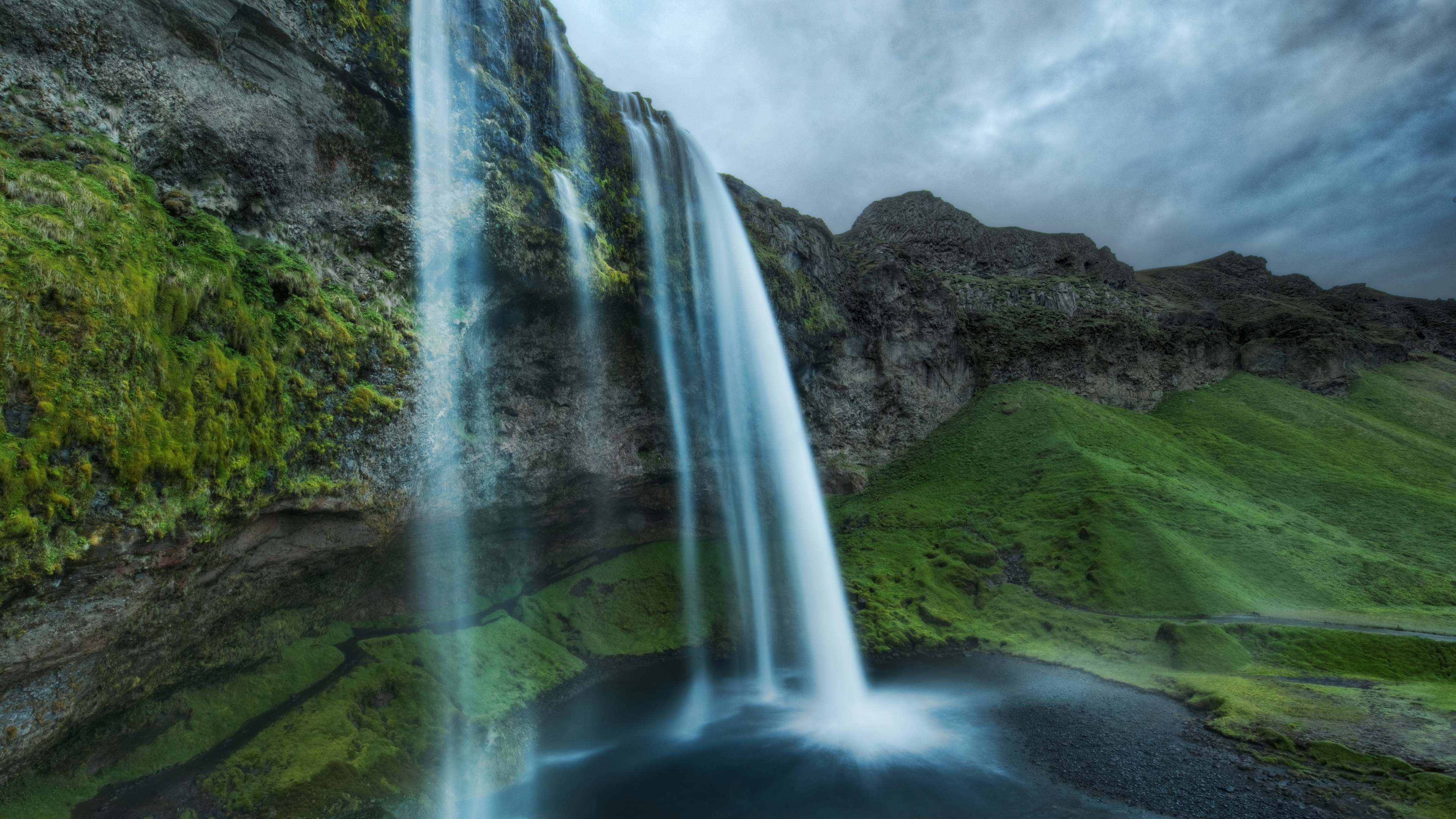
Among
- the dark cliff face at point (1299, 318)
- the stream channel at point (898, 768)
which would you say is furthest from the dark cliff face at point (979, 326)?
the stream channel at point (898, 768)

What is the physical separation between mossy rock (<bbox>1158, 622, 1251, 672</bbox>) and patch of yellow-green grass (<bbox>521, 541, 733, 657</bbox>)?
20271 millimetres

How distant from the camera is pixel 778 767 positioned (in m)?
17.5

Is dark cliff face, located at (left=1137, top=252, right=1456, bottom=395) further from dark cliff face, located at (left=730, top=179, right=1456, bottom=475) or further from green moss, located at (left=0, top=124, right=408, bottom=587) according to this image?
green moss, located at (left=0, top=124, right=408, bottom=587)

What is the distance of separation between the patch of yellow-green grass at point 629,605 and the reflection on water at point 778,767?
3867 millimetres

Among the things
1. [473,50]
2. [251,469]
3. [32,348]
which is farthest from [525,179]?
[32,348]

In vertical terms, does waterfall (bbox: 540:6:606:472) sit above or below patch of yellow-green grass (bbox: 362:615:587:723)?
above

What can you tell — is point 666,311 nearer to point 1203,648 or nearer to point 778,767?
point 778,767

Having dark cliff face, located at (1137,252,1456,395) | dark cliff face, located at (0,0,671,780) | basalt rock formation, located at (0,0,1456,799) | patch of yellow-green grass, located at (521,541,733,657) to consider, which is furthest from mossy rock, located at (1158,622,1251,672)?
dark cliff face, located at (1137,252,1456,395)

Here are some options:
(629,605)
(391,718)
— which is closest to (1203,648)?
(629,605)

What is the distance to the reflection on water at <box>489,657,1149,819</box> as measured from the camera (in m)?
15.0

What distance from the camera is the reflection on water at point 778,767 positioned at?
590 inches

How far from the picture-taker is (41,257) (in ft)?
33.9

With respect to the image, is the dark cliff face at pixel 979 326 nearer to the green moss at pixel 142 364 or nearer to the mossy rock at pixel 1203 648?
the mossy rock at pixel 1203 648

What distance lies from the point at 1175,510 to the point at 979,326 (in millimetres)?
29978
